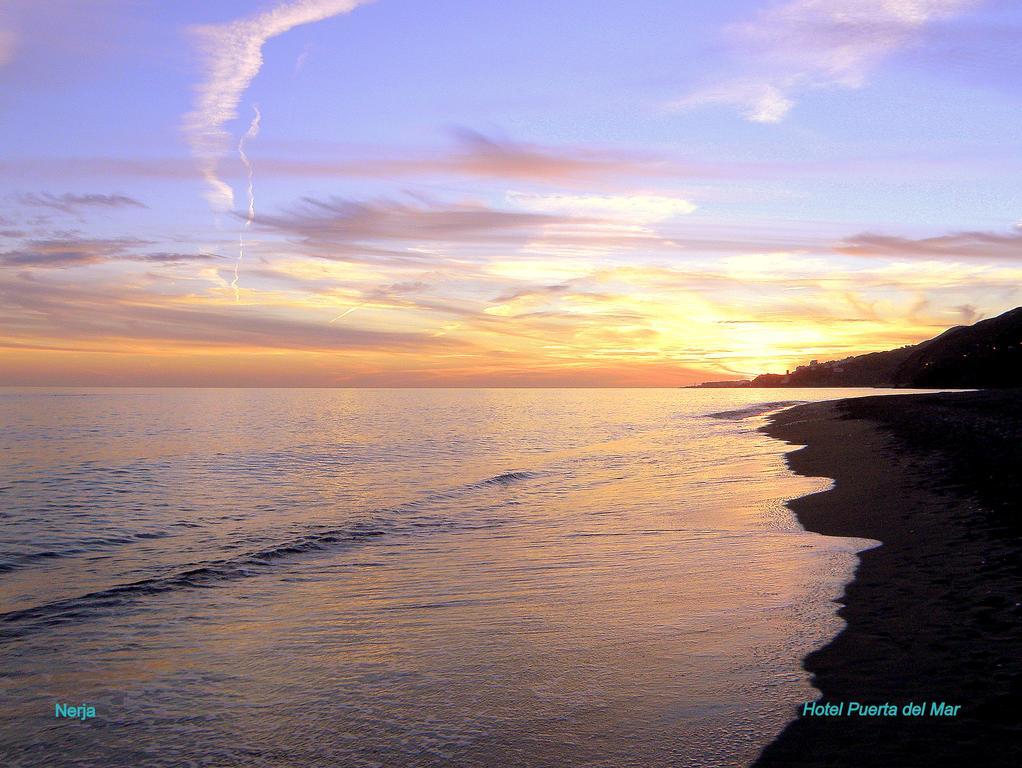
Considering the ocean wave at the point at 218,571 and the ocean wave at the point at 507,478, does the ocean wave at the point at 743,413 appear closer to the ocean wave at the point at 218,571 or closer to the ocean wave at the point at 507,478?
the ocean wave at the point at 507,478

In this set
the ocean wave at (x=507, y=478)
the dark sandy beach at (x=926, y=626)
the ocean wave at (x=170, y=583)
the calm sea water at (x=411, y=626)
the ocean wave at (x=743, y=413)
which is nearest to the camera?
the dark sandy beach at (x=926, y=626)

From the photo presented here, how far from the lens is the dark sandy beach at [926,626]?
6.19 meters

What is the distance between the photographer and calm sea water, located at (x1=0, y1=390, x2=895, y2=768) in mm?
7078

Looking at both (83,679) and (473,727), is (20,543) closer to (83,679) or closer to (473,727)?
(83,679)

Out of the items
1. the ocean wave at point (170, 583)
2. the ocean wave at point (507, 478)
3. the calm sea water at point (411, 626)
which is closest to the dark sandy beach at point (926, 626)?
the calm sea water at point (411, 626)

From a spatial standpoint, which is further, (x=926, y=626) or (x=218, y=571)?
(x=218, y=571)

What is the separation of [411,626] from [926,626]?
6.97 m

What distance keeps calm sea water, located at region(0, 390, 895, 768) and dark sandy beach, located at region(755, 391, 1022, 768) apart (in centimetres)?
52

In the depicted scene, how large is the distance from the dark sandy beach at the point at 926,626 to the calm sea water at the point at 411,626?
52 centimetres

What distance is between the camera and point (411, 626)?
10.8 m

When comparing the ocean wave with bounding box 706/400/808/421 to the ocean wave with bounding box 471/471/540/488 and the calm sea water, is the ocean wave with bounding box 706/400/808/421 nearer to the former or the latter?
the ocean wave with bounding box 471/471/540/488

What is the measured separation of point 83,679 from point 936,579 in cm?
1235

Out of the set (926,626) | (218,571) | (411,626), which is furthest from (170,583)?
(926,626)

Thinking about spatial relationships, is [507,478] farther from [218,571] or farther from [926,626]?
[926,626]
